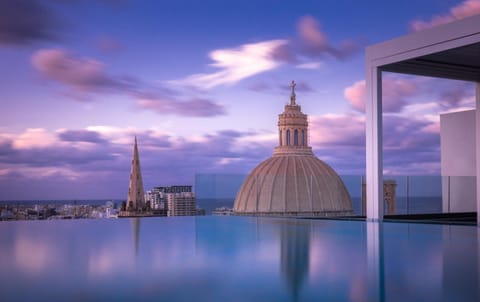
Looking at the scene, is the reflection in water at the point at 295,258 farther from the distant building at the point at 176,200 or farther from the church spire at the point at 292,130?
the church spire at the point at 292,130

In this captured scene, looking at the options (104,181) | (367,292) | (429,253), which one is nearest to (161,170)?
(104,181)

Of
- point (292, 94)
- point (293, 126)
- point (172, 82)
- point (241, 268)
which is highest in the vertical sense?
point (292, 94)

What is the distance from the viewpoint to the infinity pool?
4469mm

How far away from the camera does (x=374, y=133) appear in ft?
41.5

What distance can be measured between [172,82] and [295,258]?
24984 mm

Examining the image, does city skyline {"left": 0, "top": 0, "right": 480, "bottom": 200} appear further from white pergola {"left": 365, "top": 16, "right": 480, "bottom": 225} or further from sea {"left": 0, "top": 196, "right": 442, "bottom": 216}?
white pergola {"left": 365, "top": 16, "right": 480, "bottom": 225}

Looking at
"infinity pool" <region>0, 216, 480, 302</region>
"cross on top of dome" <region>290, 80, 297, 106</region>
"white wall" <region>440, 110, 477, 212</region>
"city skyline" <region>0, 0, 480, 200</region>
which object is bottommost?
"infinity pool" <region>0, 216, 480, 302</region>

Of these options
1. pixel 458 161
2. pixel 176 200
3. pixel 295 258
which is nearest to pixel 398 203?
pixel 458 161

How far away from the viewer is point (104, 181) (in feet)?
87.9

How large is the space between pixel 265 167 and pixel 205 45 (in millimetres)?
33167

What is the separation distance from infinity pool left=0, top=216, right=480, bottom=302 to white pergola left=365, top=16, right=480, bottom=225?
3417mm

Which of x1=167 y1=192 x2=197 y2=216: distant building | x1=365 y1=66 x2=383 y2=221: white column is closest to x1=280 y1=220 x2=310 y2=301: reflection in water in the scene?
x1=365 y1=66 x2=383 y2=221: white column

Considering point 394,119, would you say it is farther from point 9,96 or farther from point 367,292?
point 367,292

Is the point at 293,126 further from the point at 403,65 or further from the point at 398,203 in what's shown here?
the point at 403,65
